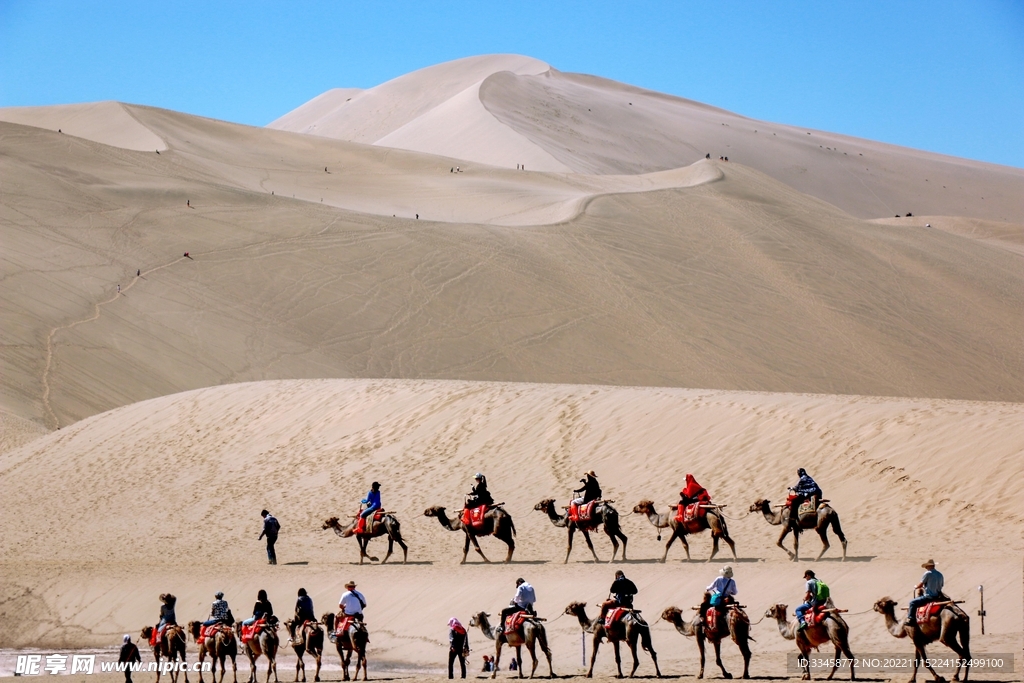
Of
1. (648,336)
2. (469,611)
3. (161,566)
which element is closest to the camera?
(469,611)

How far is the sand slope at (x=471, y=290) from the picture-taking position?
4272cm

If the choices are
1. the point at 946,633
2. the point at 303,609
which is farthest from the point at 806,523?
the point at 303,609

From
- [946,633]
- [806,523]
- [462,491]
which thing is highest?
[462,491]

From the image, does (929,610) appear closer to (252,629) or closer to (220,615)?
(252,629)

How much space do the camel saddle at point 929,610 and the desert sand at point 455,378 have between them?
3.48 feet

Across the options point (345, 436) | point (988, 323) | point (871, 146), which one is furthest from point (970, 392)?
point (871, 146)

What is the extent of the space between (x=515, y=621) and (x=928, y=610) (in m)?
4.40

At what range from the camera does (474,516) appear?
20922mm

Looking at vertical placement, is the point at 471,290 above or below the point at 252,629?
above

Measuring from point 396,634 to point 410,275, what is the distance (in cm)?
3439

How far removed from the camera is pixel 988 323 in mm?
56719

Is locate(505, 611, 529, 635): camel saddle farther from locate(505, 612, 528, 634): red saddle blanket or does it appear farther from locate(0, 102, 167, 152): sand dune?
locate(0, 102, 167, 152): sand dune

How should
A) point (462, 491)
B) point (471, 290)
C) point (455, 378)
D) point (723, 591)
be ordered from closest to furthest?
point (723, 591), point (462, 491), point (455, 378), point (471, 290)

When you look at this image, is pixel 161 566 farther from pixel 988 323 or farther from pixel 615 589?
pixel 988 323
